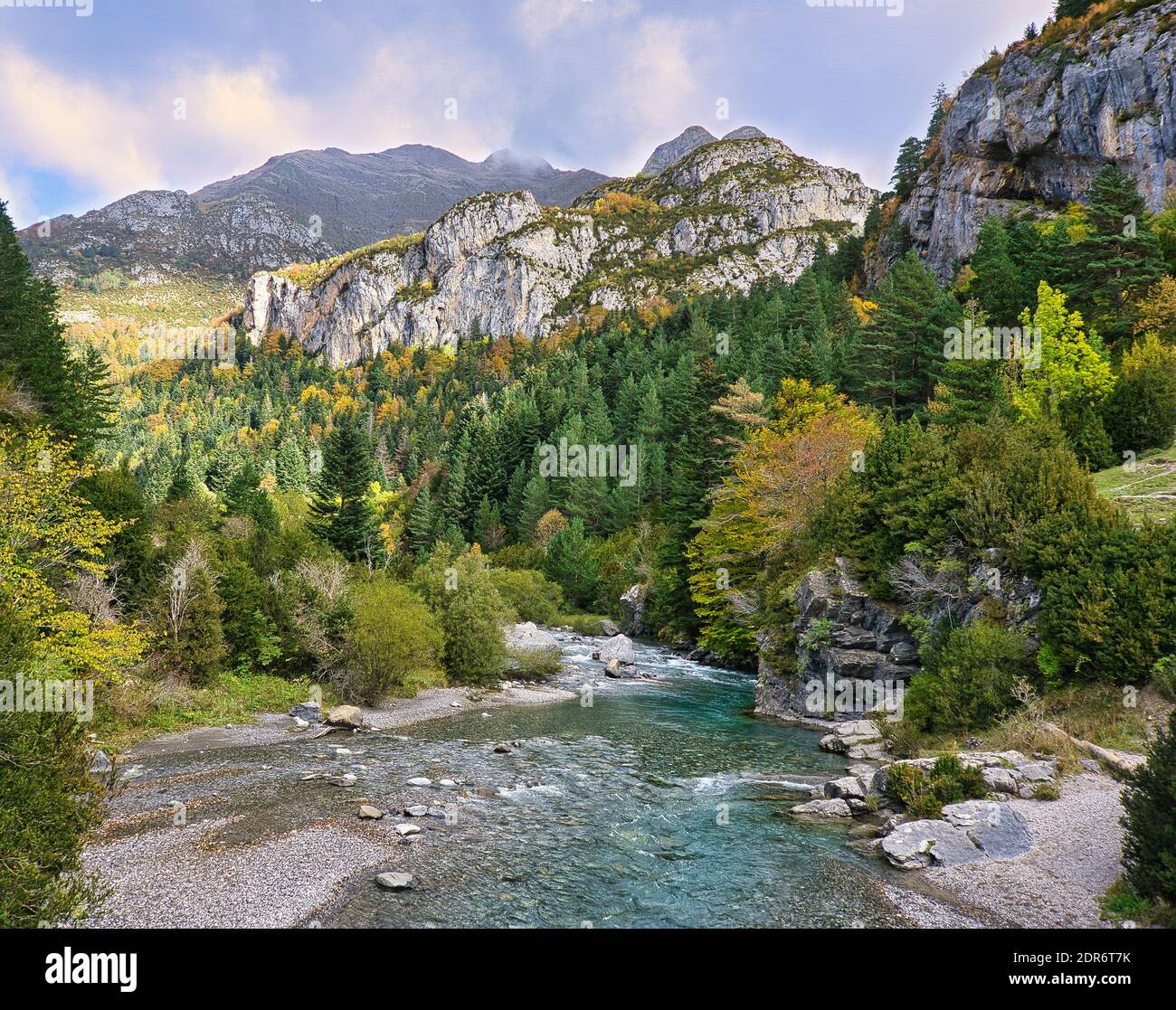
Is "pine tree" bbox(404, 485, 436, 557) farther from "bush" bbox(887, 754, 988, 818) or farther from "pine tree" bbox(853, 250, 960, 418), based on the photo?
"bush" bbox(887, 754, 988, 818)

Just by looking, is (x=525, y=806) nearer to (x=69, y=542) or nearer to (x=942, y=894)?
(x=942, y=894)

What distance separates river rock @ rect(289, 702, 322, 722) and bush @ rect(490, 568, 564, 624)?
28552mm

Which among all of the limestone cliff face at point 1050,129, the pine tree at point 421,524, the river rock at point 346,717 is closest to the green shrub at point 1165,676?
the river rock at point 346,717

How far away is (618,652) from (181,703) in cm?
2776

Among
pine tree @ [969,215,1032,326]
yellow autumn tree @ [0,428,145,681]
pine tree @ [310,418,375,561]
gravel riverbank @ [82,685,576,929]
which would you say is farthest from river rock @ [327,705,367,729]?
pine tree @ [969,215,1032,326]

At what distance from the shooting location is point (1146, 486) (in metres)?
24.8

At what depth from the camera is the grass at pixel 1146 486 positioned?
872 inches

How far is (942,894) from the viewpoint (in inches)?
469

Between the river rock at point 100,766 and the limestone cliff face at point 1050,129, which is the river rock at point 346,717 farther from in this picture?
the limestone cliff face at point 1050,129

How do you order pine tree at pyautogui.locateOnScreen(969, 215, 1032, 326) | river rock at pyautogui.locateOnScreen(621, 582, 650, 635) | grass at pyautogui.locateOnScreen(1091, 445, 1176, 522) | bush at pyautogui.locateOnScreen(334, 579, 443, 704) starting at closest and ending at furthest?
grass at pyautogui.locateOnScreen(1091, 445, 1176, 522) → bush at pyautogui.locateOnScreen(334, 579, 443, 704) → pine tree at pyautogui.locateOnScreen(969, 215, 1032, 326) → river rock at pyautogui.locateOnScreen(621, 582, 650, 635)

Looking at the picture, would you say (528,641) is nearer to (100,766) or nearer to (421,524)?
(100,766)

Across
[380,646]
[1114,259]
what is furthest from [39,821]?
[1114,259]

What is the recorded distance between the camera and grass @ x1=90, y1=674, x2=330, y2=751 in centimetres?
2177
